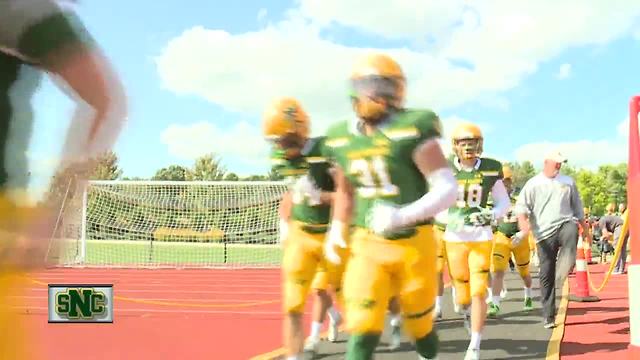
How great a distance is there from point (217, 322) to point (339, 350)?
3027 mm

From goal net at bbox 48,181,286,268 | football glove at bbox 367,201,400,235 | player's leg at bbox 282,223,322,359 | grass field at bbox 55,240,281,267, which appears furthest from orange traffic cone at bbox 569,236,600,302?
grass field at bbox 55,240,281,267

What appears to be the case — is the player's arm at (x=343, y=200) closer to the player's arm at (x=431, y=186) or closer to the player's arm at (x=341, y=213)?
the player's arm at (x=341, y=213)

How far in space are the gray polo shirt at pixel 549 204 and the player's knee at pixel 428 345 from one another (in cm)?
447

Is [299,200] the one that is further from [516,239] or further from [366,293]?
[516,239]

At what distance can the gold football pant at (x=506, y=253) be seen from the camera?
34.6 ft

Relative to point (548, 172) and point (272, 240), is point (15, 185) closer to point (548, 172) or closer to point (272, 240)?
point (548, 172)

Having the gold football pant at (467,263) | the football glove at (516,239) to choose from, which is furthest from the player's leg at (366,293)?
the football glove at (516,239)

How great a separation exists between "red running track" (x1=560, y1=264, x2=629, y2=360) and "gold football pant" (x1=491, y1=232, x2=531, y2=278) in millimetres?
862

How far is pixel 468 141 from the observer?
7.10m

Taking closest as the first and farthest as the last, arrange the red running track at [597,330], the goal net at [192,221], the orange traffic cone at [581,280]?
the red running track at [597,330] → the orange traffic cone at [581,280] → the goal net at [192,221]

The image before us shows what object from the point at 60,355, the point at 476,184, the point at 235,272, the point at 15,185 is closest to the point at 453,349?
the point at 476,184

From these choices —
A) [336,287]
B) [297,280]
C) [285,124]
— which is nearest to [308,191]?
[285,124]

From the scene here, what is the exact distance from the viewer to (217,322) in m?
9.81

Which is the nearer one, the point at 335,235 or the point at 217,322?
the point at 335,235
